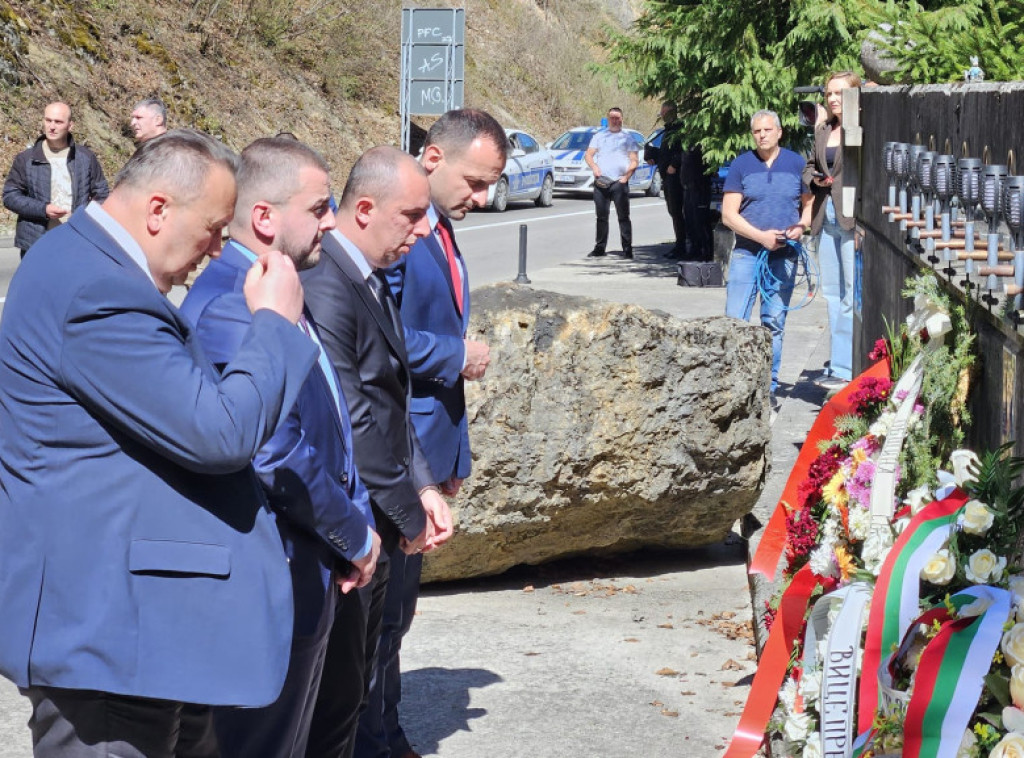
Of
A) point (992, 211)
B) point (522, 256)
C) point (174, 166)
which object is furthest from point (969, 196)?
point (522, 256)

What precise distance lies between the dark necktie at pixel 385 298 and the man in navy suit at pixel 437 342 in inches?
6.2

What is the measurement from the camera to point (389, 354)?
12.9ft

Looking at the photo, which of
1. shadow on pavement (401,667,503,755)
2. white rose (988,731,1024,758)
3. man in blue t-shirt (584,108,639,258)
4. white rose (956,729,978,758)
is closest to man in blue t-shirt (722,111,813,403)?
shadow on pavement (401,667,503,755)

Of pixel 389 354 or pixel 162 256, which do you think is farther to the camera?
pixel 389 354

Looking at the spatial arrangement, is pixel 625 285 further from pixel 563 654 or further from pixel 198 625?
pixel 198 625

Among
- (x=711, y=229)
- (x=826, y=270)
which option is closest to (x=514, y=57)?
(x=711, y=229)

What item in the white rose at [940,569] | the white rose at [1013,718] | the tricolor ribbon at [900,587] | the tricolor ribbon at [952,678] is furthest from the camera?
→ the tricolor ribbon at [900,587]

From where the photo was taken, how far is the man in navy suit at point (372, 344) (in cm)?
375

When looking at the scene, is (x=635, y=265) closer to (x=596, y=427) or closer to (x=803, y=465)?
(x=596, y=427)

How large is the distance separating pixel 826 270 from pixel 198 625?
26.8 feet

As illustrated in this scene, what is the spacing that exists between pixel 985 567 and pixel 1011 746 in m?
0.56

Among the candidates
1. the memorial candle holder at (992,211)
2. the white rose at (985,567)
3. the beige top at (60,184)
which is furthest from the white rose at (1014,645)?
the beige top at (60,184)

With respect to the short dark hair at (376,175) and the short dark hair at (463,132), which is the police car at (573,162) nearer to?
the short dark hair at (463,132)

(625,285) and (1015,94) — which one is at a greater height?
(1015,94)
